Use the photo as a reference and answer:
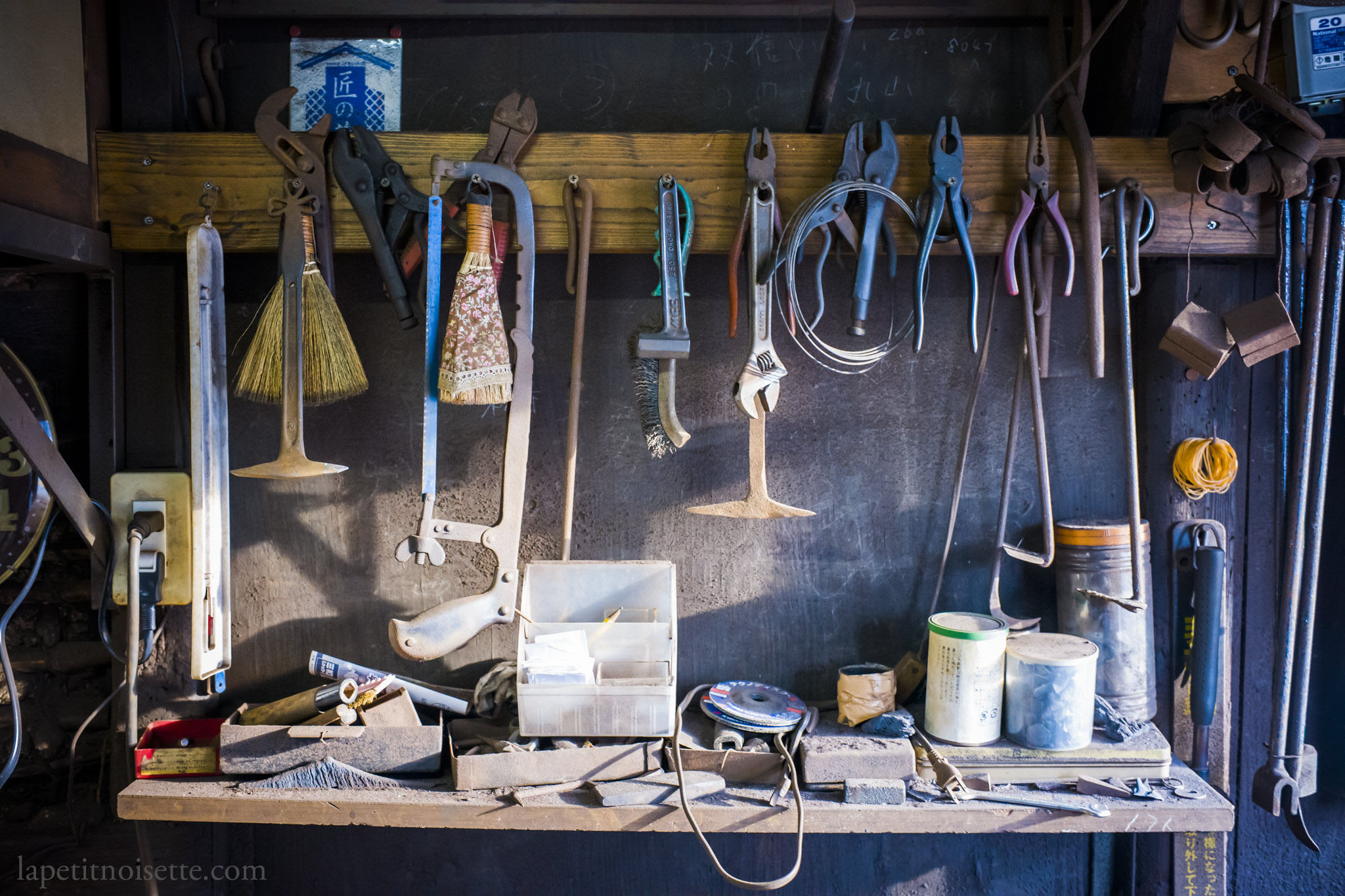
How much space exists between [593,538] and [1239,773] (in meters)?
1.39

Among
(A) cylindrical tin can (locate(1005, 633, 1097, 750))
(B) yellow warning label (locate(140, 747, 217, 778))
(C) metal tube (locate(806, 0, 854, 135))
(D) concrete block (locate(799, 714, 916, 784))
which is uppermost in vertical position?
(C) metal tube (locate(806, 0, 854, 135))

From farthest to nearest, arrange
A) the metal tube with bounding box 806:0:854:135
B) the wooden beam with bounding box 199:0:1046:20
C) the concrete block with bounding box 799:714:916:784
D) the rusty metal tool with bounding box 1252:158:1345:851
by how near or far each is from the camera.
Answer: the wooden beam with bounding box 199:0:1046:20 → the rusty metal tool with bounding box 1252:158:1345:851 → the concrete block with bounding box 799:714:916:784 → the metal tube with bounding box 806:0:854:135

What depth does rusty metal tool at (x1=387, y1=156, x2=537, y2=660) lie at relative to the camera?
1.46 metres

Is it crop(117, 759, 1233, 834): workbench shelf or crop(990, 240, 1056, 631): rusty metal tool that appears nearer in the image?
Result: crop(117, 759, 1233, 834): workbench shelf

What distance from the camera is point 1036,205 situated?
1564 millimetres

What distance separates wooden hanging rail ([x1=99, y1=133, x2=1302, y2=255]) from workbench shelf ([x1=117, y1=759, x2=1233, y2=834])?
959 mm

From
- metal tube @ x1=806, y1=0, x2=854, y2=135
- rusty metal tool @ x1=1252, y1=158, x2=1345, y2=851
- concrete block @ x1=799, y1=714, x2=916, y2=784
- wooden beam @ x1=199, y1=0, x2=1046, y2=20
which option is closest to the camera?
metal tube @ x1=806, y1=0, x2=854, y2=135

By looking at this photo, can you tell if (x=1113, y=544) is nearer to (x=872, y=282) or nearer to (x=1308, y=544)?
(x=1308, y=544)

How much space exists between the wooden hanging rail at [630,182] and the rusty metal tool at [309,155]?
0.09 feet

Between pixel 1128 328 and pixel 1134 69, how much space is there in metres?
0.49

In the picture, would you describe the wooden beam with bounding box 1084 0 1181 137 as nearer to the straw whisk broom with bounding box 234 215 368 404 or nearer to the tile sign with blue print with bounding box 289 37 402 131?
the tile sign with blue print with bounding box 289 37 402 131

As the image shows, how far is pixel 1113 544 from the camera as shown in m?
1.61

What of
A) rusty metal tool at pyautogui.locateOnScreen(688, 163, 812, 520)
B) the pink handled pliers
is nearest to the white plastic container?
rusty metal tool at pyautogui.locateOnScreen(688, 163, 812, 520)

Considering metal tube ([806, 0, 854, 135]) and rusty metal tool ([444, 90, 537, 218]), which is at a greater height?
metal tube ([806, 0, 854, 135])
